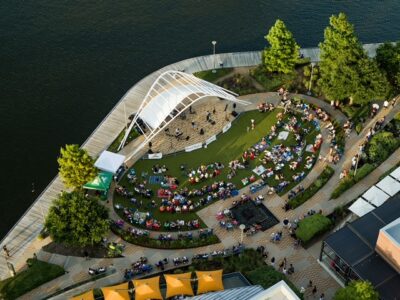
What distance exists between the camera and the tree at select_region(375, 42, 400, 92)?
296 feet

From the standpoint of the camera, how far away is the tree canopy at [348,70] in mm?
87125

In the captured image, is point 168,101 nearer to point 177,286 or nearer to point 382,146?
point 177,286

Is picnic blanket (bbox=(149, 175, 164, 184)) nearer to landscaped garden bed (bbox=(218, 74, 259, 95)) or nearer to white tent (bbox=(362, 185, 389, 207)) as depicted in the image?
landscaped garden bed (bbox=(218, 74, 259, 95))

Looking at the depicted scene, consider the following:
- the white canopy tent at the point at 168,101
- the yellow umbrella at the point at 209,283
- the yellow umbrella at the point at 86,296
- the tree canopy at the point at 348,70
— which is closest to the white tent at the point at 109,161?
the white canopy tent at the point at 168,101

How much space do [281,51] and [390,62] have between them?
53.1 ft

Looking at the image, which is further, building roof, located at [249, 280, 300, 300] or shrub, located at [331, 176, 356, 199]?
shrub, located at [331, 176, 356, 199]

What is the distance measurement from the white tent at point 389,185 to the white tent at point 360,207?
3.38 m

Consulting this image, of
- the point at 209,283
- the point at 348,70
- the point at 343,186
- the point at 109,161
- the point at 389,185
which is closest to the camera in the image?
the point at 209,283

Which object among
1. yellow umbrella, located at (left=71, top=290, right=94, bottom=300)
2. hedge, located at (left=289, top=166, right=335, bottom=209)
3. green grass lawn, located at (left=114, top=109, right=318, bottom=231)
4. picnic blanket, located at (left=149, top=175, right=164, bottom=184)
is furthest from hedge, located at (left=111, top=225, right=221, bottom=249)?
hedge, located at (left=289, top=166, right=335, bottom=209)

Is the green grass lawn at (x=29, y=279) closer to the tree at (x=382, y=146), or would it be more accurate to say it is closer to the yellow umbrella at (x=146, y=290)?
the yellow umbrella at (x=146, y=290)

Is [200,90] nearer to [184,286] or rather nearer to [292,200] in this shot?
[292,200]

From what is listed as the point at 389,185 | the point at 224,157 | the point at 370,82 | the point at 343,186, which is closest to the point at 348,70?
the point at 370,82

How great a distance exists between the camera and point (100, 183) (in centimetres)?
7719

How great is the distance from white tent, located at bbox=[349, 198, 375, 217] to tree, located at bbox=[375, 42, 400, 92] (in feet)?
81.5
